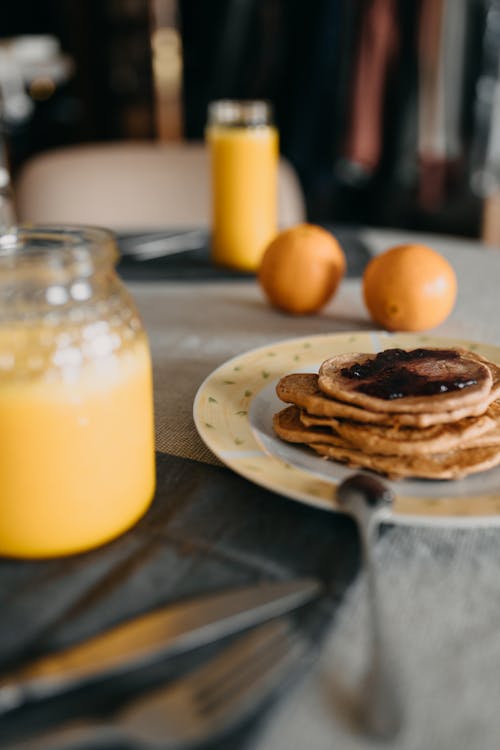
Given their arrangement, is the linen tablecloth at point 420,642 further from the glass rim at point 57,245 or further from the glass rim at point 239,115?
the glass rim at point 239,115

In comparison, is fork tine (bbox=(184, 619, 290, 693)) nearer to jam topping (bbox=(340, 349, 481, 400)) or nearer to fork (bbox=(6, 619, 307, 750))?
fork (bbox=(6, 619, 307, 750))

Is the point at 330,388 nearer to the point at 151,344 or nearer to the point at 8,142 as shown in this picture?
the point at 151,344

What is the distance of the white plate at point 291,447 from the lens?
456 millimetres

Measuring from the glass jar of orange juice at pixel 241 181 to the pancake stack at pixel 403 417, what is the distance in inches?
24.6

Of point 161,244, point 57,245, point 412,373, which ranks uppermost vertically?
point 57,245

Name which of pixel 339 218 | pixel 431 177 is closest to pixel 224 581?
pixel 431 177

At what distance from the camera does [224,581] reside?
16.6 inches

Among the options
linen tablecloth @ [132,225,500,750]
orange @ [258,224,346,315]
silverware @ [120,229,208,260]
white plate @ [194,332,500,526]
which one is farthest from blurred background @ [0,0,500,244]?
linen tablecloth @ [132,225,500,750]

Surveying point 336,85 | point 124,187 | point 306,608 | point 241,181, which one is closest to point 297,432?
point 306,608

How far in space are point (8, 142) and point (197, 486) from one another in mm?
4628

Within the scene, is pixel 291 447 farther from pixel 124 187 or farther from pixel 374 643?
pixel 124 187

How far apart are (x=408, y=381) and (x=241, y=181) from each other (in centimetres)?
72

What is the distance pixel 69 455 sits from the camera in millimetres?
436

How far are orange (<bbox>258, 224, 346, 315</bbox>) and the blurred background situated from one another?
3.89 ft
